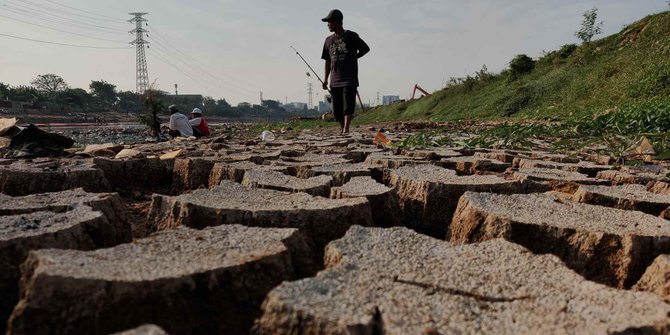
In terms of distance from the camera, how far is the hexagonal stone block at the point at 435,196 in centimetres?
212

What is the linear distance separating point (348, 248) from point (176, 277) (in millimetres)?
444

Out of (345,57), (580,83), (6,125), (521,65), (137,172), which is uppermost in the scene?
(521,65)

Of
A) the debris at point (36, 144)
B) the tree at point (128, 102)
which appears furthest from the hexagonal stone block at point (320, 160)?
the tree at point (128, 102)

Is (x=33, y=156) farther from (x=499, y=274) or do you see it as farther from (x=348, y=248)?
(x=499, y=274)

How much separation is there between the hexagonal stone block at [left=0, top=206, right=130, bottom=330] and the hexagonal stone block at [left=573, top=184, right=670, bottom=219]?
1.80 metres

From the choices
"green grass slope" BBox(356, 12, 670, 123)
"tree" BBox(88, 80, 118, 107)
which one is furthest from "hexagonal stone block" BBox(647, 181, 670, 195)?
"tree" BBox(88, 80, 118, 107)

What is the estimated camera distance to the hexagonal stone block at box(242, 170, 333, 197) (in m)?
2.16

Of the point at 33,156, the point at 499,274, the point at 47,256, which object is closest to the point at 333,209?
the point at 499,274

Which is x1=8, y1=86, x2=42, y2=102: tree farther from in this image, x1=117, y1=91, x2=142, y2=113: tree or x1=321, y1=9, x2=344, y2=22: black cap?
x1=321, y1=9, x2=344, y2=22: black cap

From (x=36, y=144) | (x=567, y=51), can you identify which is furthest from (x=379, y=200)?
(x=567, y=51)

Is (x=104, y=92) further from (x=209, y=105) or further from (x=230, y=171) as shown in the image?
(x=230, y=171)

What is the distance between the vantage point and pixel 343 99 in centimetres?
618

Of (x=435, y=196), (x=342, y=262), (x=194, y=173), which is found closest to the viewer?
(x=342, y=262)

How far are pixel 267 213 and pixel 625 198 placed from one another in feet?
4.71
